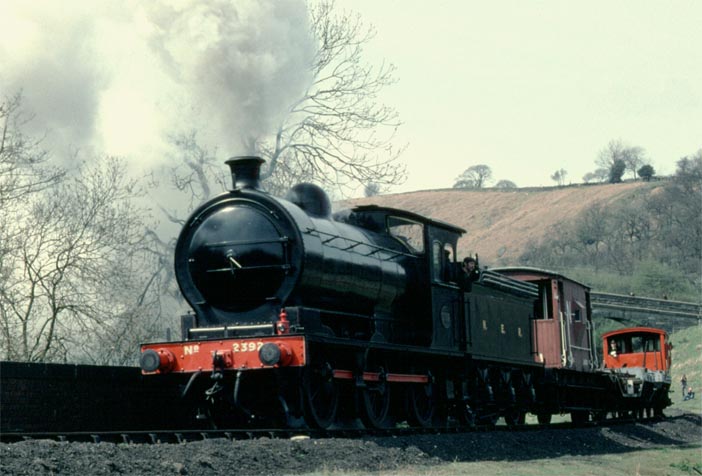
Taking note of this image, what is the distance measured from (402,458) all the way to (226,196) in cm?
417

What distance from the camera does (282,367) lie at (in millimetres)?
11422

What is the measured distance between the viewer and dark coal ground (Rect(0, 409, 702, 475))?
7898mm

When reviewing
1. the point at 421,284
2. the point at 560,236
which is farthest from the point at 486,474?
the point at 560,236

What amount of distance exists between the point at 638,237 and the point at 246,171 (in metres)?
85.6

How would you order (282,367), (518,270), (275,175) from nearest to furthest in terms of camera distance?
(282,367)
(518,270)
(275,175)

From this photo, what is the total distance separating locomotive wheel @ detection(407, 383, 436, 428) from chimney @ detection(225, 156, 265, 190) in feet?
13.1

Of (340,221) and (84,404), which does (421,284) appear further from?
(84,404)

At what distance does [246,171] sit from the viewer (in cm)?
1288

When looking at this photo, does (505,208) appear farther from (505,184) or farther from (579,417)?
(579,417)

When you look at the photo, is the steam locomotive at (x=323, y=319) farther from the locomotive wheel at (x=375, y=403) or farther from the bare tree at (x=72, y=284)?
the bare tree at (x=72, y=284)

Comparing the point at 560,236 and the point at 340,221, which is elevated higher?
the point at 560,236

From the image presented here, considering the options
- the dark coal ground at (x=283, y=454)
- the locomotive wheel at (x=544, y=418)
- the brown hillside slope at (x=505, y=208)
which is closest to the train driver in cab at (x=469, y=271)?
the dark coal ground at (x=283, y=454)

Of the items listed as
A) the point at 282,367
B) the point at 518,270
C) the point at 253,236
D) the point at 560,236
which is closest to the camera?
the point at 282,367

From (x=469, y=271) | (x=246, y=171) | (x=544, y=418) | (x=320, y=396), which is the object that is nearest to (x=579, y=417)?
(x=544, y=418)
